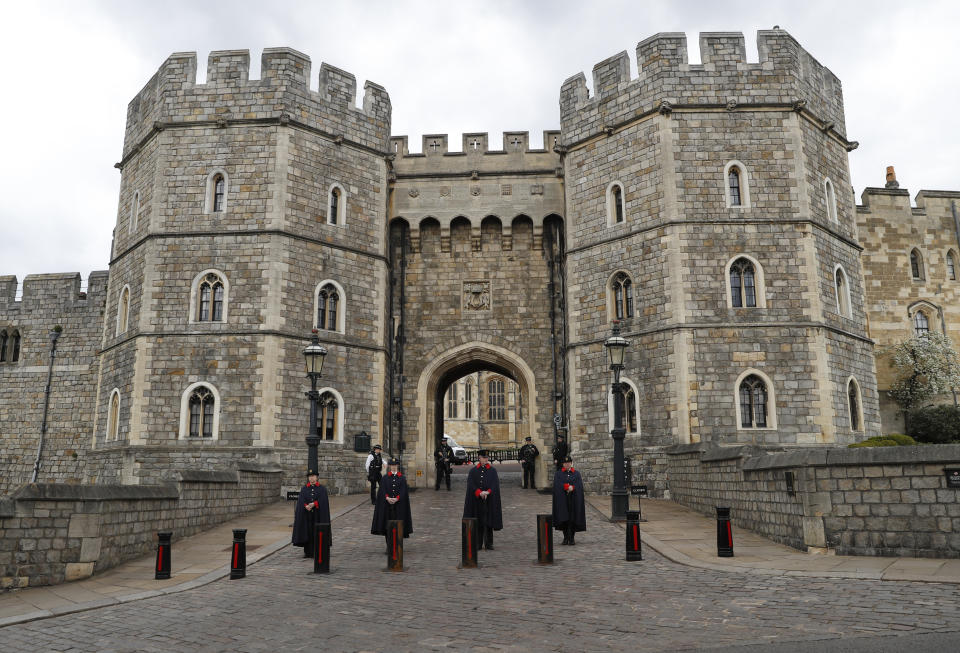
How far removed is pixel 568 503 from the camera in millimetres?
11883

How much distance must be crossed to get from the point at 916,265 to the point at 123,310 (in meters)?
25.1

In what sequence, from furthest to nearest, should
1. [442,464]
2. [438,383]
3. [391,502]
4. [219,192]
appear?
[438,383] < [442,464] < [219,192] < [391,502]

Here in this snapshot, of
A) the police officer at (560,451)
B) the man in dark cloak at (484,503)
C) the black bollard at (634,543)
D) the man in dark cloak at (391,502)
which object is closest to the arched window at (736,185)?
the police officer at (560,451)

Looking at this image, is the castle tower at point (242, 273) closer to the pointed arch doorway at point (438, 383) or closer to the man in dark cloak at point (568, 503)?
the pointed arch doorway at point (438, 383)

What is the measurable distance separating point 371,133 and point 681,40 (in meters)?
8.82

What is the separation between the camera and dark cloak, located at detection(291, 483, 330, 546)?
1099 centimetres

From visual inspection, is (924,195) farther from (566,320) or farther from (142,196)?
(142,196)

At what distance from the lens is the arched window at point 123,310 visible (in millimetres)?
20625

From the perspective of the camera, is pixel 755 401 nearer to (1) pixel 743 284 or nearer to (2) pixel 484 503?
(1) pixel 743 284

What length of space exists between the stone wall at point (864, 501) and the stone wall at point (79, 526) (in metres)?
9.61

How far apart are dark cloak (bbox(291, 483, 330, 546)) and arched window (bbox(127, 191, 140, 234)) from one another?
13021mm

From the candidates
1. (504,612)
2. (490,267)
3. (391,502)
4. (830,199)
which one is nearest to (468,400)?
(490,267)

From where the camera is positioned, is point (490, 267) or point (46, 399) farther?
point (46, 399)

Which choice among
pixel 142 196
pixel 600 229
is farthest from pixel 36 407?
pixel 600 229
